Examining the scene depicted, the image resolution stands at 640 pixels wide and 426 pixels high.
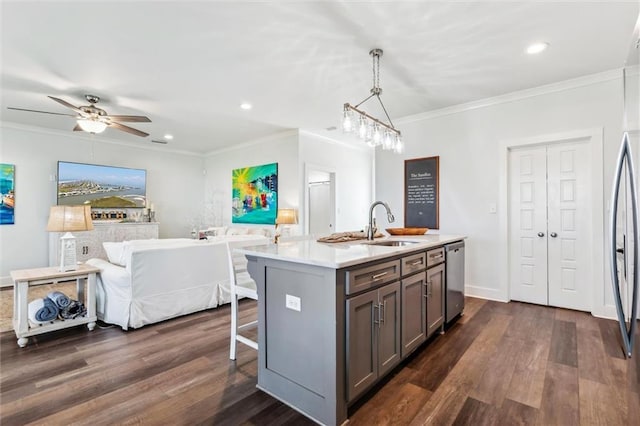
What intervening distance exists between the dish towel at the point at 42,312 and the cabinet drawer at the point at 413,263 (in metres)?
3.10

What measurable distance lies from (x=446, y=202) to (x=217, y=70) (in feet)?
10.8

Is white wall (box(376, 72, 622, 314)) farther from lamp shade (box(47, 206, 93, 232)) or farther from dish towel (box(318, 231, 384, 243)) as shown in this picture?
lamp shade (box(47, 206, 93, 232))

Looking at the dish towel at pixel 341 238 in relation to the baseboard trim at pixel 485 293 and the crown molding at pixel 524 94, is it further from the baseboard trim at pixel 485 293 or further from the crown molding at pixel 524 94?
the crown molding at pixel 524 94

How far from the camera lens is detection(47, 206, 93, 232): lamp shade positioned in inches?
118

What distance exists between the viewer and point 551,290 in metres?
3.69

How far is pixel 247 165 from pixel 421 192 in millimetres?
3619

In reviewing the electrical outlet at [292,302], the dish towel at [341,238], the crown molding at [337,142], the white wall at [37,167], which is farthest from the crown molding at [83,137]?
the electrical outlet at [292,302]

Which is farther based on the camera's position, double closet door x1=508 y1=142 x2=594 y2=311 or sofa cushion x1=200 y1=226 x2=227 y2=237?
sofa cushion x1=200 y1=226 x2=227 y2=237

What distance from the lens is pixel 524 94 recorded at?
3.73 metres

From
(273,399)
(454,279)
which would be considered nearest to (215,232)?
(454,279)

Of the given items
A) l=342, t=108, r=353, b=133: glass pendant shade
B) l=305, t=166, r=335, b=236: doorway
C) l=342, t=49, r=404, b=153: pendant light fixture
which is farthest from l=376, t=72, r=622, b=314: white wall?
l=342, t=108, r=353, b=133: glass pendant shade

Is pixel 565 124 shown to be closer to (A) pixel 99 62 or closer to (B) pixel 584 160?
(B) pixel 584 160

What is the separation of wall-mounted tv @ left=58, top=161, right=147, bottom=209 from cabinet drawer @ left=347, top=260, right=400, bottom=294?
6.10 metres

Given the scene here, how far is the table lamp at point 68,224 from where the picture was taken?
2990 millimetres
